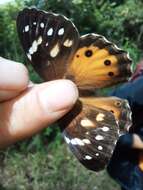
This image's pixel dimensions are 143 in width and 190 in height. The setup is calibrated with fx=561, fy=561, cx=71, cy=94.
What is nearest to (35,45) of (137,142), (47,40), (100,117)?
(47,40)

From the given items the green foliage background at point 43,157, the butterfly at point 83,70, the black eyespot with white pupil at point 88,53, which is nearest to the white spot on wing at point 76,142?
the butterfly at point 83,70

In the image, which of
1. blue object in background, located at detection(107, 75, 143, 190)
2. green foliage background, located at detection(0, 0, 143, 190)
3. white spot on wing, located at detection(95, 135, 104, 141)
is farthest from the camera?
green foliage background, located at detection(0, 0, 143, 190)

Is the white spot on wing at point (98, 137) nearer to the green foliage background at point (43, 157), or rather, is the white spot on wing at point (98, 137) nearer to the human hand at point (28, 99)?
the human hand at point (28, 99)

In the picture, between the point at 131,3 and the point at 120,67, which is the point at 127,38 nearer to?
the point at 131,3

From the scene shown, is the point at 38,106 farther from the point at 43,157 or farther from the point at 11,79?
the point at 43,157

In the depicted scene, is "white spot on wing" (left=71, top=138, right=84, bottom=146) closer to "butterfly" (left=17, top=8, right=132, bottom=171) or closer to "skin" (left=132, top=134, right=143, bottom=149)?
"butterfly" (left=17, top=8, right=132, bottom=171)

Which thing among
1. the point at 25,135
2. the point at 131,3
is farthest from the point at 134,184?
the point at 131,3

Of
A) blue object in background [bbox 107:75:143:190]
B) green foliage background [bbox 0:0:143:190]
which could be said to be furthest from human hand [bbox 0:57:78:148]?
green foliage background [bbox 0:0:143:190]
